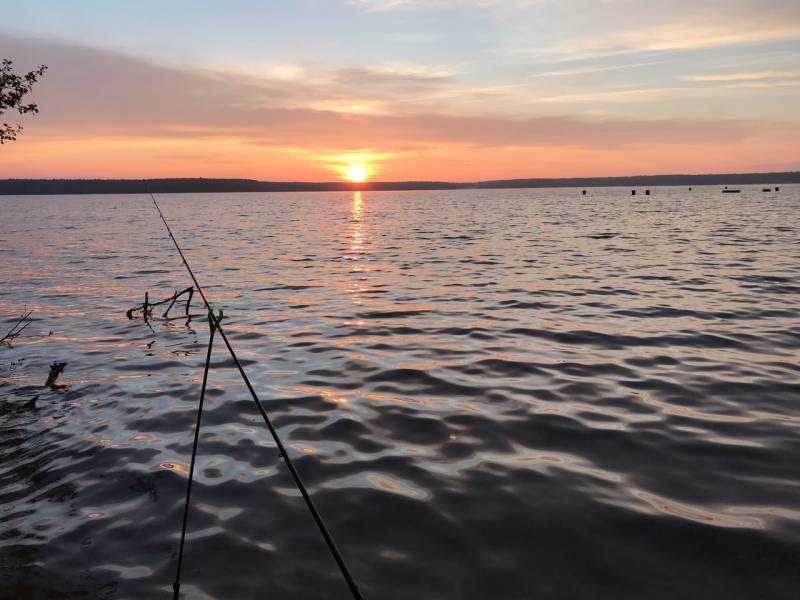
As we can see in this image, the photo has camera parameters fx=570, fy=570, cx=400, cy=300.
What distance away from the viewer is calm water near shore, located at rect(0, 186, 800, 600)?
5.32 meters

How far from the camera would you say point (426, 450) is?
7.85 m

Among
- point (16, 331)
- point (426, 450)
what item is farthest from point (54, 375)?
point (426, 450)

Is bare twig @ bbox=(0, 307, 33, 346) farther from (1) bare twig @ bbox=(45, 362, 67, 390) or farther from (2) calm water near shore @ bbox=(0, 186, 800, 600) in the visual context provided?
(1) bare twig @ bbox=(45, 362, 67, 390)

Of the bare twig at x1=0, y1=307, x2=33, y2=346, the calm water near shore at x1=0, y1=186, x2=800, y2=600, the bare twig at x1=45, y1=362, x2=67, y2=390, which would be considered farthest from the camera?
the bare twig at x1=0, y1=307, x2=33, y2=346

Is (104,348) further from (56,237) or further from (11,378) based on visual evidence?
(56,237)

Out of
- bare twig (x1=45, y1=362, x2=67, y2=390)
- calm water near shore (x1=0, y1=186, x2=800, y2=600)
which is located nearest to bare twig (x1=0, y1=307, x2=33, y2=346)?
calm water near shore (x1=0, y1=186, x2=800, y2=600)

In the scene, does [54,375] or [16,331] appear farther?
[16,331]

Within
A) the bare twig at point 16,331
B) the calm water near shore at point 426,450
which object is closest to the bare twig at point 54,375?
the calm water near shore at point 426,450

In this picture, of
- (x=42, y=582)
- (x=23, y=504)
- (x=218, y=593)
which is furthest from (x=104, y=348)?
(x=218, y=593)

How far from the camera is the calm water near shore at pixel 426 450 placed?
5320 mm

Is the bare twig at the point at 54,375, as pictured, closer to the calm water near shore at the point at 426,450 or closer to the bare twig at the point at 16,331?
the calm water near shore at the point at 426,450

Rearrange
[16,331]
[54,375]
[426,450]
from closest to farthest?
[426,450]
[54,375]
[16,331]

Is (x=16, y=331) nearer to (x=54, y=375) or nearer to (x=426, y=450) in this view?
(x=54, y=375)

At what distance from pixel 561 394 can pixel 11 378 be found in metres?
11.0
